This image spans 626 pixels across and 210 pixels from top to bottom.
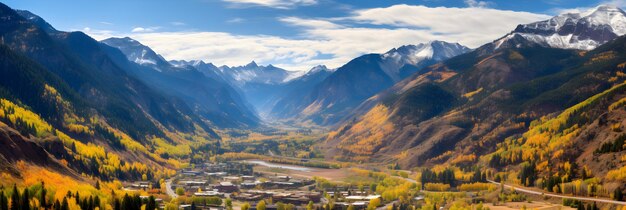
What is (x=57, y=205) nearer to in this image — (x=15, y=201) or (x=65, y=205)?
(x=65, y=205)

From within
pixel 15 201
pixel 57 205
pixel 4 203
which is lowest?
pixel 57 205

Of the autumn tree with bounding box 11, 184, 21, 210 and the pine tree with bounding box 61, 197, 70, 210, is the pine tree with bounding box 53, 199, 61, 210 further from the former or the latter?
the autumn tree with bounding box 11, 184, 21, 210

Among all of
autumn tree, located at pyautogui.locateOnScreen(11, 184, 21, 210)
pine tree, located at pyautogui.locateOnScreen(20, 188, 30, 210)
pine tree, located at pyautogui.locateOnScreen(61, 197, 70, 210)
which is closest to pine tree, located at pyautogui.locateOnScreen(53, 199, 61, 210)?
pine tree, located at pyautogui.locateOnScreen(61, 197, 70, 210)

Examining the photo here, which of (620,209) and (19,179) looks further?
(19,179)

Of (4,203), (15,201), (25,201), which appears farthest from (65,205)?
(4,203)

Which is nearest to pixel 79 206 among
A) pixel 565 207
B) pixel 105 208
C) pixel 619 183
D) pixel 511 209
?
pixel 105 208

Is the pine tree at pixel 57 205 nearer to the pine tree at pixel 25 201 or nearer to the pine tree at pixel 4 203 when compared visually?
the pine tree at pixel 25 201

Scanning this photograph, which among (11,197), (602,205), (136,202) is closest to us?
(11,197)

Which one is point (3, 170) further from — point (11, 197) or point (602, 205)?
point (602, 205)

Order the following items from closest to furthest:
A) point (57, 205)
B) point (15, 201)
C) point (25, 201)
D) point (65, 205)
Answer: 1. point (15, 201)
2. point (25, 201)
3. point (65, 205)
4. point (57, 205)

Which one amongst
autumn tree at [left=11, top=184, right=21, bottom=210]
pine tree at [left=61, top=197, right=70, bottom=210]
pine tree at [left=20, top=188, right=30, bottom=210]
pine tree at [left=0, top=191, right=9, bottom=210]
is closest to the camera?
pine tree at [left=0, top=191, right=9, bottom=210]

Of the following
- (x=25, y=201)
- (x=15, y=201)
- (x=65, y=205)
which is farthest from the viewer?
(x=65, y=205)
